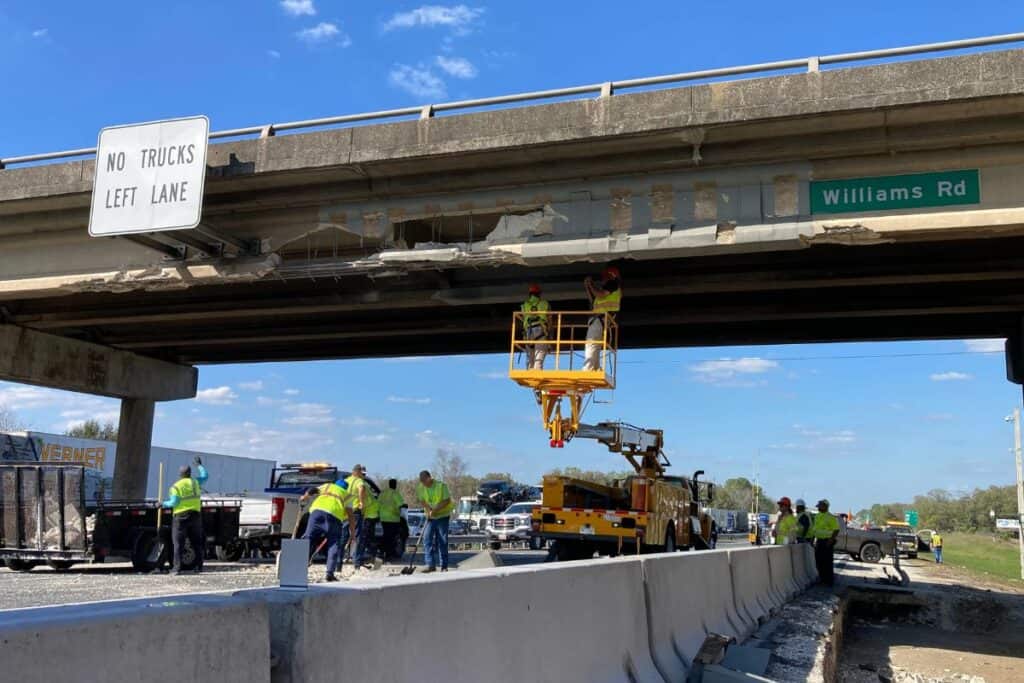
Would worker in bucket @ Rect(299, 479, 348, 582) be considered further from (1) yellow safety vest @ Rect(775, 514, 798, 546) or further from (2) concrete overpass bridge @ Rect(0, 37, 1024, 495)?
(1) yellow safety vest @ Rect(775, 514, 798, 546)

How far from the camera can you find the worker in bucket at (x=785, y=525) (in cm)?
2009

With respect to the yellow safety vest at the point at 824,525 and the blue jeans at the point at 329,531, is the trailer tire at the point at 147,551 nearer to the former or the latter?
the blue jeans at the point at 329,531

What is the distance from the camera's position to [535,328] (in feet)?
50.9

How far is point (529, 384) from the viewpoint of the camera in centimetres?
1546

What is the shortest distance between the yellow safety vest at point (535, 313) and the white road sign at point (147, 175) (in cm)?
542

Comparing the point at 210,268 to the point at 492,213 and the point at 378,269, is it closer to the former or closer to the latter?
the point at 378,269

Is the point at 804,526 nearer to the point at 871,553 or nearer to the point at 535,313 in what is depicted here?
the point at 535,313

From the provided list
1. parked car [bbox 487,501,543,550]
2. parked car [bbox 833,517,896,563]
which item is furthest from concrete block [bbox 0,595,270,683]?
parked car [bbox 833,517,896,563]

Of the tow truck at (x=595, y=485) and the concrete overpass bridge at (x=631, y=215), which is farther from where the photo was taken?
the tow truck at (x=595, y=485)

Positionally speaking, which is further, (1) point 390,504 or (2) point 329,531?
(1) point 390,504

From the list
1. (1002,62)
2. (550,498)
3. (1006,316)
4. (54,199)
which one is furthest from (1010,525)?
(54,199)

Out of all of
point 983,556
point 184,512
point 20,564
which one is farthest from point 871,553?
point 983,556

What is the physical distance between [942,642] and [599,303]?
301 inches

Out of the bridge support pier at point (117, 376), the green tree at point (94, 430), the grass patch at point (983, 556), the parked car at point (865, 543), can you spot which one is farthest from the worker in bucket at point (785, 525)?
the green tree at point (94, 430)
